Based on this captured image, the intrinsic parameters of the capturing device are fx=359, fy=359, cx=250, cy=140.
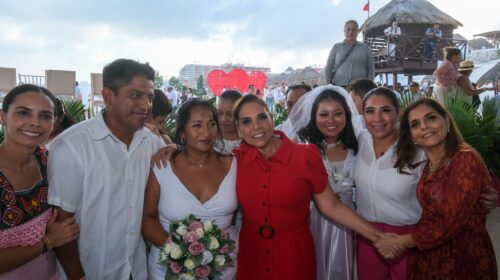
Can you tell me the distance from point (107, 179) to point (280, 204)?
1.27 metres

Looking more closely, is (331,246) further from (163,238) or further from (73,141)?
(73,141)

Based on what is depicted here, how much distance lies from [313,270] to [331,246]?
1.03 m

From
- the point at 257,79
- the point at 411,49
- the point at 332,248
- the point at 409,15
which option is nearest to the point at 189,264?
the point at 332,248

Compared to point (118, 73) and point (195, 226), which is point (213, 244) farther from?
point (118, 73)

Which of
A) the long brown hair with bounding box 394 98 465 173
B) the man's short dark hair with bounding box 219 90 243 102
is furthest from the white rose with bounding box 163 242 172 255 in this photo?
the man's short dark hair with bounding box 219 90 243 102

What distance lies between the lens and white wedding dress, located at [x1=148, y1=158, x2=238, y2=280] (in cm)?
271

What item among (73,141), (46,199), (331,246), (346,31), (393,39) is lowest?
(331,246)

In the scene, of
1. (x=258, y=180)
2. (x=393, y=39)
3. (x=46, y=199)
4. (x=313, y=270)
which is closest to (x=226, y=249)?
(x=258, y=180)

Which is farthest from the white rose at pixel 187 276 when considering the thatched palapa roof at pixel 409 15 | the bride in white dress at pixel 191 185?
the thatched palapa roof at pixel 409 15

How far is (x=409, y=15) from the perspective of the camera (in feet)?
66.4

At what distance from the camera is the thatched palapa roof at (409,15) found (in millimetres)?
20219

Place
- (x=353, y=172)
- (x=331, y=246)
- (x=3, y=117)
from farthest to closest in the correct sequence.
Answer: (x=331, y=246) < (x=353, y=172) < (x=3, y=117)

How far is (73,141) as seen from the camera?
2566mm

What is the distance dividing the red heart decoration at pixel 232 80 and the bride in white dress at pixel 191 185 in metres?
17.7
